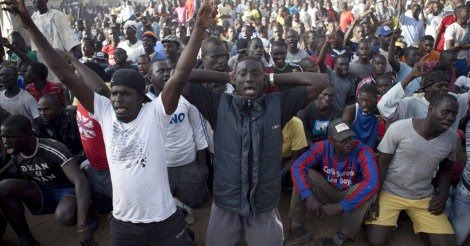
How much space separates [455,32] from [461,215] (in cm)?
475

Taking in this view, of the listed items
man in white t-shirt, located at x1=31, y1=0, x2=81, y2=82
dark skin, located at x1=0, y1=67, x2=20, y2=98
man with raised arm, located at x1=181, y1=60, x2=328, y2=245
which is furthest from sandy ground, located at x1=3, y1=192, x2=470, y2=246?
man in white t-shirt, located at x1=31, y1=0, x2=81, y2=82

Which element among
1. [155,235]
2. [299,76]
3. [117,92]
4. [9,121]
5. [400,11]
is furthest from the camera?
[400,11]

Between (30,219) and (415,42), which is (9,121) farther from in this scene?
(415,42)

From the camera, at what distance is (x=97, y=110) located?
7.93 feet

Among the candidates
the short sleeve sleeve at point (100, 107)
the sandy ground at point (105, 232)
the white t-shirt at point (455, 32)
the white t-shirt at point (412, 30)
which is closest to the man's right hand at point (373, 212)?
the sandy ground at point (105, 232)

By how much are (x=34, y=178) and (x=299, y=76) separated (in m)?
2.67

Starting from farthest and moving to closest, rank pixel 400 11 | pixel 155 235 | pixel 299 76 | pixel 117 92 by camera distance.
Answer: pixel 400 11
pixel 299 76
pixel 155 235
pixel 117 92

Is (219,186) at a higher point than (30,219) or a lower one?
higher

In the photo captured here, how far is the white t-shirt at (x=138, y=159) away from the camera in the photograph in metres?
2.35

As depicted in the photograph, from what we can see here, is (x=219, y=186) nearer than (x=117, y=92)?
No

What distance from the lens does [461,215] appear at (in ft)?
11.4

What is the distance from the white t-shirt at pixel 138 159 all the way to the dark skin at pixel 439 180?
2161mm

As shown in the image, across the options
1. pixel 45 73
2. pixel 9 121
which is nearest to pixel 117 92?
pixel 9 121

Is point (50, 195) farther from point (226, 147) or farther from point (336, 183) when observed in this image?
point (336, 183)
